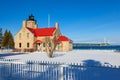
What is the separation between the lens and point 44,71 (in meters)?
8.99

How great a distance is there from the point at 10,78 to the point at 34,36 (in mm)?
43199

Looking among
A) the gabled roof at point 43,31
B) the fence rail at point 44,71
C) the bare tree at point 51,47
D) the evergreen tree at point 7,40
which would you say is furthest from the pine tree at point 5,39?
the fence rail at point 44,71

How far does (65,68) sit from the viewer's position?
26.6ft

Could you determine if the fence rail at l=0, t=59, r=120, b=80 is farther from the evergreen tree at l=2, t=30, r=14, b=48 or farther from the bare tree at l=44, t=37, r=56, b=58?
the evergreen tree at l=2, t=30, r=14, b=48

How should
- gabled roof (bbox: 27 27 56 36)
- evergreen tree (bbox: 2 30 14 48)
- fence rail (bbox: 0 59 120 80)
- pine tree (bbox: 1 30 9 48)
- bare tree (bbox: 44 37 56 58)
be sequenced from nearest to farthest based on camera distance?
fence rail (bbox: 0 59 120 80) < bare tree (bbox: 44 37 56 58) < gabled roof (bbox: 27 27 56 36) < pine tree (bbox: 1 30 9 48) < evergreen tree (bbox: 2 30 14 48)

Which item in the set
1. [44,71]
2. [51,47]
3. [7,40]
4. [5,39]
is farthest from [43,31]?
[44,71]

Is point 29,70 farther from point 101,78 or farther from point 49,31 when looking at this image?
point 49,31

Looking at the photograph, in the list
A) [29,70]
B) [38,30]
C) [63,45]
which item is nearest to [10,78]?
[29,70]

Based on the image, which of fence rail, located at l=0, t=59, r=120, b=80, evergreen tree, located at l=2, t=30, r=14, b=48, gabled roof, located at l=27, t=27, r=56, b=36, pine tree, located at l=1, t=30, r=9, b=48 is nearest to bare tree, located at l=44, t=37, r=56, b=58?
gabled roof, located at l=27, t=27, r=56, b=36

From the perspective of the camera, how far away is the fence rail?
8105 mm

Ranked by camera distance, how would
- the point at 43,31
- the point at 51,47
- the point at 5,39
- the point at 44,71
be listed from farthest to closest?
1. the point at 5,39
2. the point at 43,31
3. the point at 51,47
4. the point at 44,71

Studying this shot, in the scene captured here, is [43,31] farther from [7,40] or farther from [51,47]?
[51,47]

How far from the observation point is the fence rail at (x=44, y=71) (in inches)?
319

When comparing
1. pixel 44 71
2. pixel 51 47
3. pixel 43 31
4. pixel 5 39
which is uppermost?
pixel 43 31
